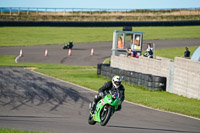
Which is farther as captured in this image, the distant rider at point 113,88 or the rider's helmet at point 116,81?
the distant rider at point 113,88

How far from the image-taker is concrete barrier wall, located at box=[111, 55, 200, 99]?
18.8 meters

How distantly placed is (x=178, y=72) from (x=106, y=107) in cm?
991

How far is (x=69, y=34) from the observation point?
63.4 m

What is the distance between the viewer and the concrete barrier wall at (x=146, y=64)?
21987mm

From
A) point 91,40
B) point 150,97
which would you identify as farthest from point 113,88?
point 91,40

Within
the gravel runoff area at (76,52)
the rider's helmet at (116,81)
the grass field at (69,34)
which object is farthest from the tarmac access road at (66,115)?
the grass field at (69,34)

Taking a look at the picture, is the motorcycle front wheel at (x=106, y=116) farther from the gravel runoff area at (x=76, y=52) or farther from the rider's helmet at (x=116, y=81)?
the gravel runoff area at (x=76, y=52)

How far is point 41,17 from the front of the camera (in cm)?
6644

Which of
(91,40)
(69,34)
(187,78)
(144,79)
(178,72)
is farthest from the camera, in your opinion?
(69,34)

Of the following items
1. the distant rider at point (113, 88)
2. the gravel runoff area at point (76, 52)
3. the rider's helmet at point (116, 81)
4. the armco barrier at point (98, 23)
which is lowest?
the gravel runoff area at point (76, 52)

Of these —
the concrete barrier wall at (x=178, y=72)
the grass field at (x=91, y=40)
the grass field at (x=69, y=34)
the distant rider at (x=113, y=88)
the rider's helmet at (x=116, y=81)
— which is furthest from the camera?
the grass field at (x=69, y=34)

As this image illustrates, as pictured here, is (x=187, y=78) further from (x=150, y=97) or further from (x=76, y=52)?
(x=76, y=52)

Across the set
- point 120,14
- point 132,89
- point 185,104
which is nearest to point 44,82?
point 132,89

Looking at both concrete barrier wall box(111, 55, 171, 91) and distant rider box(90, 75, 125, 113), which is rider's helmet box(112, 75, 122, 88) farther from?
concrete barrier wall box(111, 55, 171, 91)
